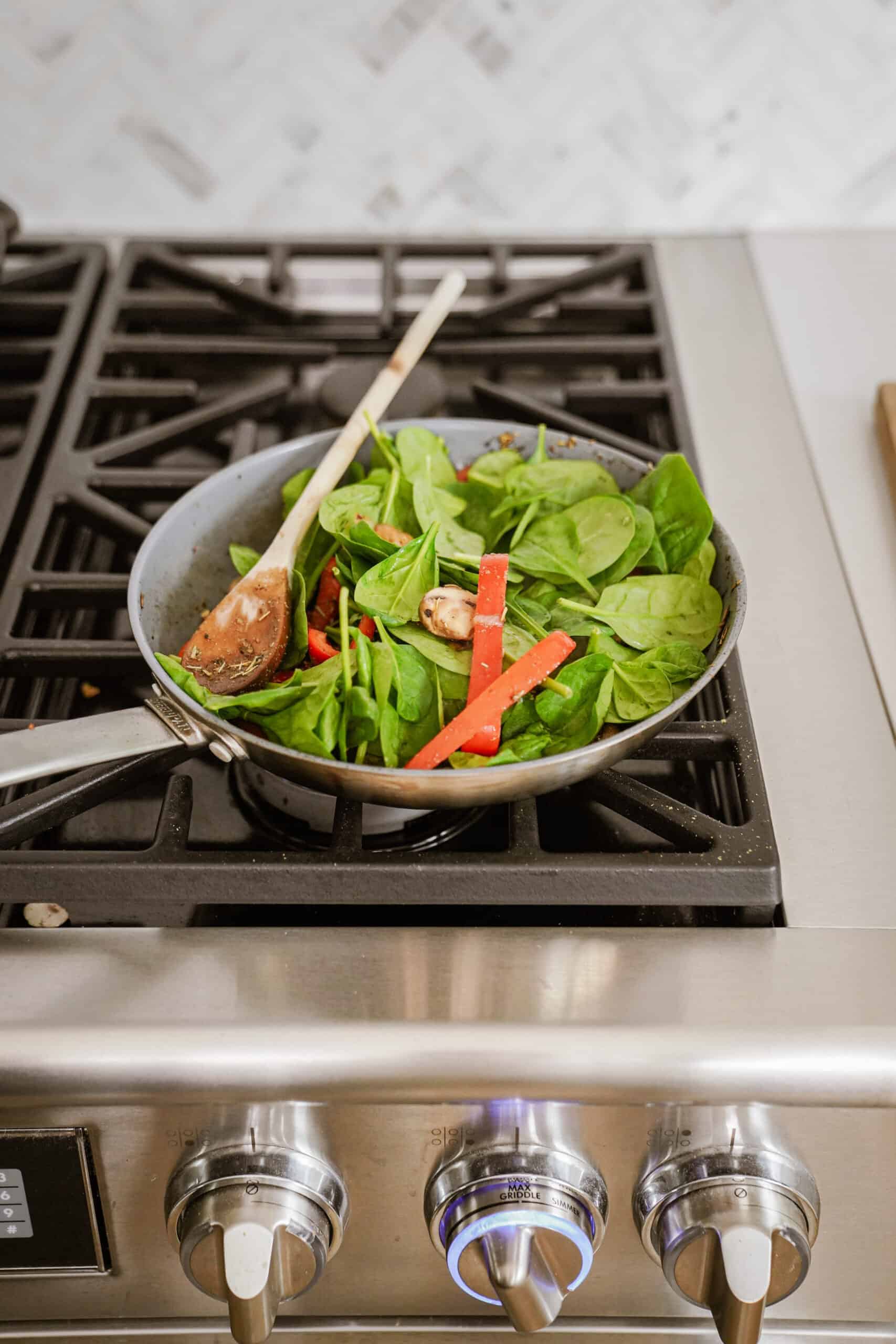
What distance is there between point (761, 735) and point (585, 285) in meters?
0.55

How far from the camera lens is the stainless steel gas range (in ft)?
1.57

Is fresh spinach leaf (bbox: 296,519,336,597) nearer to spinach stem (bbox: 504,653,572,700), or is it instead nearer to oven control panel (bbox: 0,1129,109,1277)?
spinach stem (bbox: 504,653,572,700)

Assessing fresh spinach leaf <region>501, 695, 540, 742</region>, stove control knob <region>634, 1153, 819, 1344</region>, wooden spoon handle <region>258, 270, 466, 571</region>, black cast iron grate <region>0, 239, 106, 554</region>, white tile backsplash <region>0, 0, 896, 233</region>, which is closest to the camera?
stove control knob <region>634, 1153, 819, 1344</region>

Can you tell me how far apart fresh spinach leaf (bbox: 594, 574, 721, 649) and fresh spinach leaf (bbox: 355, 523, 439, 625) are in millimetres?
101

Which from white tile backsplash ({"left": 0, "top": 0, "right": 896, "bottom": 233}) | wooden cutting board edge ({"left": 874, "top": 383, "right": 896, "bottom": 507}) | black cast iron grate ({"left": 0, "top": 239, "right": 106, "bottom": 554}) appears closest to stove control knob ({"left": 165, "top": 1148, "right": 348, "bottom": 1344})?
black cast iron grate ({"left": 0, "top": 239, "right": 106, "bottom": 554})

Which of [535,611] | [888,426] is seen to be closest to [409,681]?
[535,611]

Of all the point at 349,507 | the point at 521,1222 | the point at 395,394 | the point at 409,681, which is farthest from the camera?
the point at 395,394

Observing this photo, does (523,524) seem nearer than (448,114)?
Yes

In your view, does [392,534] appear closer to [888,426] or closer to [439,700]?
[439,700]

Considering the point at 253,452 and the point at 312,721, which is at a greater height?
the point at 253,452

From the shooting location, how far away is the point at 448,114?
1.09 metres

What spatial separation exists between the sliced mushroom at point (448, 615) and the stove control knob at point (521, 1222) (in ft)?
0.86

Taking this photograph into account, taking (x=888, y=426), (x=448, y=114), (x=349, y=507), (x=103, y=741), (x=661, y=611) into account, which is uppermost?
(x=448, y=114)

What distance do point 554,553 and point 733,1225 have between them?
368 millimetres
